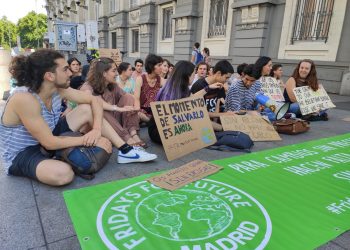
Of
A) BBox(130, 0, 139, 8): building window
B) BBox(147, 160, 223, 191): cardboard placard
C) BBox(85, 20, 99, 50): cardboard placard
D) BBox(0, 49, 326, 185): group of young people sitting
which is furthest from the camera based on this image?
BBox(130, 0, 139, 8): building window

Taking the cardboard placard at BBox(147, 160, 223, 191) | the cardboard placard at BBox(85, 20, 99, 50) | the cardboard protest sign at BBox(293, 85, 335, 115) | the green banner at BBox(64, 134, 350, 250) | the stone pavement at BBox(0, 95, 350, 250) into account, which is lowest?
the stone pavement at BBox(0, 95, 350, 250)

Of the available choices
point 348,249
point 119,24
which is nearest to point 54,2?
point 119,24

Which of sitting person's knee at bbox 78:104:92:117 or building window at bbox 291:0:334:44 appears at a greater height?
building window at bbox 291:0:334:44

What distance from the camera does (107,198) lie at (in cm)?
233

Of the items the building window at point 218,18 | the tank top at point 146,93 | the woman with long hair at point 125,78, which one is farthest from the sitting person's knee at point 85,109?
the building window at point 218,18

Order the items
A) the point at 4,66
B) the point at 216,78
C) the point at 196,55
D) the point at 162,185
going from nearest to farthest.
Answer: the point at 162,185
the point at 216,78
the point at 4,66
the point at 196,55

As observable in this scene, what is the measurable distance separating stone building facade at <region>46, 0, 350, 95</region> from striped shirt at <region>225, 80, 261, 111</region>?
5.42m

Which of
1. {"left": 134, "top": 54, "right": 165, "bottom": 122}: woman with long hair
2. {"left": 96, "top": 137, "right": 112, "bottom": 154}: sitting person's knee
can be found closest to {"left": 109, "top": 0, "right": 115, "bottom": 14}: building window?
{"left": 134, "top": 54, "right": 165, "bottom": 122}: woman with long hair

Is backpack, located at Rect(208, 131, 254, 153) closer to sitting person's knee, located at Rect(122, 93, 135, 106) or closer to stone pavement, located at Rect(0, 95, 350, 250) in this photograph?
stone pavement, located at Rect(0, 95, 350, 250)

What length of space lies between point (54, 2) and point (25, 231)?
2175 inches

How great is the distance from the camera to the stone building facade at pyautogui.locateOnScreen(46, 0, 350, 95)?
8.66 m

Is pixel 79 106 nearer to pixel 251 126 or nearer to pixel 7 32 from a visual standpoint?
pixel 251 126

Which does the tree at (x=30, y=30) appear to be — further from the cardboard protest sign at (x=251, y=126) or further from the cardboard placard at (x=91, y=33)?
the cardboard protest sign at (x=251, y=126)

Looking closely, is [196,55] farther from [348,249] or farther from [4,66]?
[348,249]
